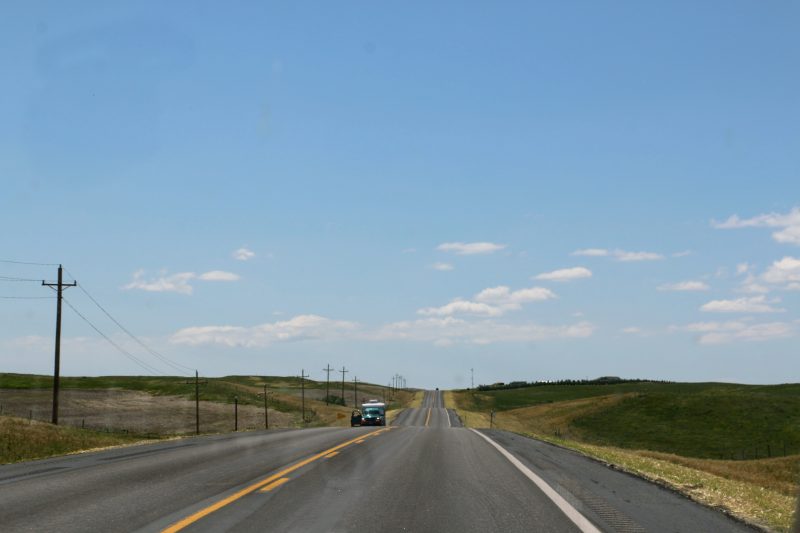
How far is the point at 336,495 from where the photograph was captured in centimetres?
1037

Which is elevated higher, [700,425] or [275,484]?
[275,484]

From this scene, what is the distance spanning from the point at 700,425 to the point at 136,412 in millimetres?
70634

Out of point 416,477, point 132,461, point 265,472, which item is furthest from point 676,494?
point 132,461

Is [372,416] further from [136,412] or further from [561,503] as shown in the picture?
[561,503]

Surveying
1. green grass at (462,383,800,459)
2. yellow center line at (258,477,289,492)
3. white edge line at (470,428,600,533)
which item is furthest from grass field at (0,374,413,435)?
yellow center line at (258,477,289,492)

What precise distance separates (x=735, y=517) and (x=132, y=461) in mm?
11780

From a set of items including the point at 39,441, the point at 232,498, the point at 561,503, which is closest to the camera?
the point at 561,503

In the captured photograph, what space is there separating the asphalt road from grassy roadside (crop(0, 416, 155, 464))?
9722mm

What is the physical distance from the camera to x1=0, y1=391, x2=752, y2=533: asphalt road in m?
8.31

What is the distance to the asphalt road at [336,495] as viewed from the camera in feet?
27.3

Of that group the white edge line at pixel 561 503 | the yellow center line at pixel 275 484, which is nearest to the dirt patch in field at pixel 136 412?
the yellow center line at pixel 275 484

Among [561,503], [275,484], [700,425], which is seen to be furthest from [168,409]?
[561,503]

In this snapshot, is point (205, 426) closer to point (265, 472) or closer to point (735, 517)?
point (265, 472)

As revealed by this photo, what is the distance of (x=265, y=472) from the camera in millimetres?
13297
